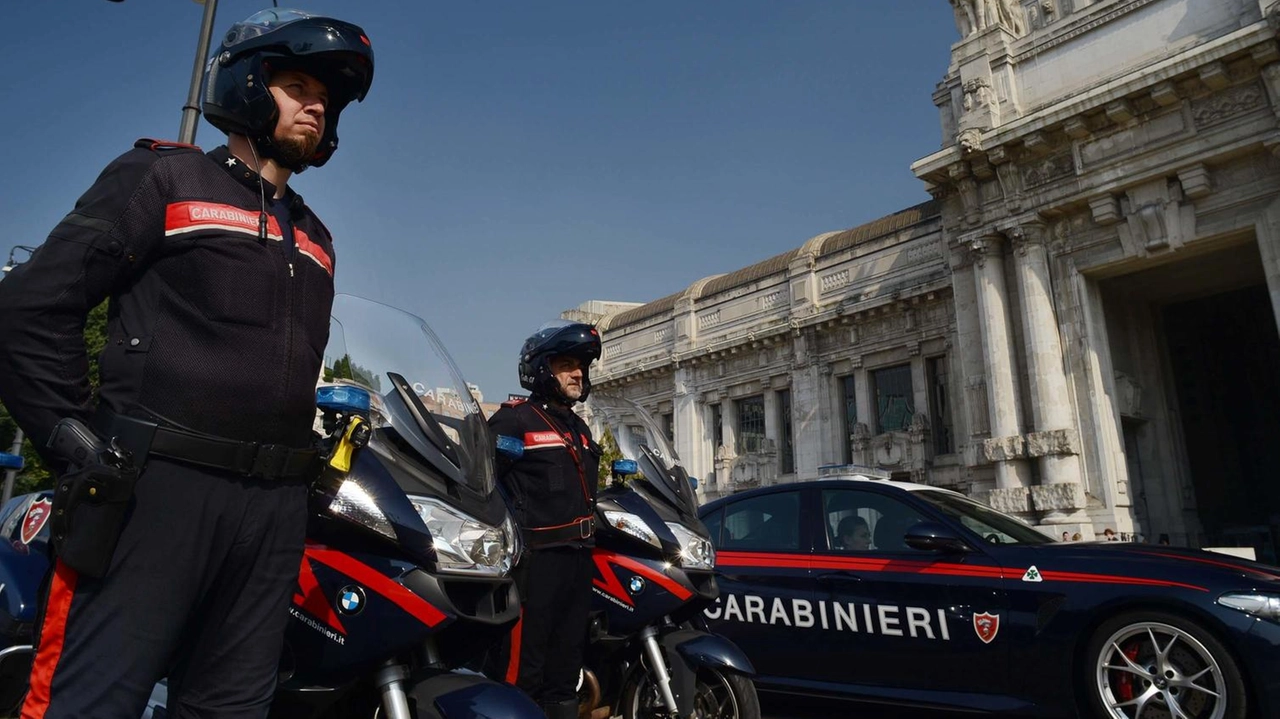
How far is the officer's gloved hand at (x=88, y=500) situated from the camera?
152 centimetres

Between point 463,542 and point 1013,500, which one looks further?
point 1013,500

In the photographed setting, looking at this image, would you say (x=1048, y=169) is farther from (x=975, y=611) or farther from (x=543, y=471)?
(x=543, y=471)

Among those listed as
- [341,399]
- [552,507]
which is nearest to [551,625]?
[552,507]

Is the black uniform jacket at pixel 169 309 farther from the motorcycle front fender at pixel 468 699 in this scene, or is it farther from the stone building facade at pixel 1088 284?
the stone building facade at pixel 1088 284

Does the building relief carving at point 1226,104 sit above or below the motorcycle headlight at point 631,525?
above

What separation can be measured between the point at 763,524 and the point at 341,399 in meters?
4.17

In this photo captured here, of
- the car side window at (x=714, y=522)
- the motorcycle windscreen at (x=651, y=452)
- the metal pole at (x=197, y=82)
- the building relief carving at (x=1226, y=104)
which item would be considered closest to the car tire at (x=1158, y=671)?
the motorcycle windscreen at (x=651, y=452)

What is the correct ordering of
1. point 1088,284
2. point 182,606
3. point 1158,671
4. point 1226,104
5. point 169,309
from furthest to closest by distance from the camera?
point 1088,284, point 1226,104, point 1158,671, point 169,309, point 182,606

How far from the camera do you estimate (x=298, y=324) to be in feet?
6.43

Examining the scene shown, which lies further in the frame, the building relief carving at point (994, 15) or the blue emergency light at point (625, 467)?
the building relief carving at point (994, 15)

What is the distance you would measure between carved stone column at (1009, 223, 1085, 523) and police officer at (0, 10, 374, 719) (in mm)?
16358

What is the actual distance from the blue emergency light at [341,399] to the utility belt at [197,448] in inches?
11.3

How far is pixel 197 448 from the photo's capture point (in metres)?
1.70

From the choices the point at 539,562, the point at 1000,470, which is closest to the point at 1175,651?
the point at 539,562
